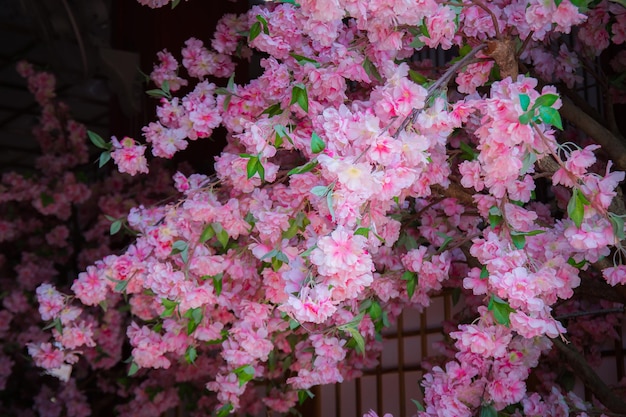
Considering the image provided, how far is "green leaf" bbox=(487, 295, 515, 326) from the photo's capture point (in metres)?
2.01

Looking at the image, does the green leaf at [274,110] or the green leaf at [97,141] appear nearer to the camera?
the green leaf at [274,110]

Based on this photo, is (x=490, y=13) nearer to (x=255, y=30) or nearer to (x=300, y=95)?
(x=300, y=95)

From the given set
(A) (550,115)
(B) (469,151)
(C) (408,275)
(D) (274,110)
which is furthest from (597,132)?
(D) (274,110)

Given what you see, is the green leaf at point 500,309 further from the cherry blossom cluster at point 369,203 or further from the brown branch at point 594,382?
the brown branch at point 594,382

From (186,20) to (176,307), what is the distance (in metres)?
2.98

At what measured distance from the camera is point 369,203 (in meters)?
1.96

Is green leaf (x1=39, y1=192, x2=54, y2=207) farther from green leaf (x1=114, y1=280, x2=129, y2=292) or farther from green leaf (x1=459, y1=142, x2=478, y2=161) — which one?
green leaf (x1=459, y1=142, x2=478, y2=161)

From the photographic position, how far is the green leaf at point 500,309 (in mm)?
2008

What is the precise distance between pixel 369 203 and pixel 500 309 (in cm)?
42

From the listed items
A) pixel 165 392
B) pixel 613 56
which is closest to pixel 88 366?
pixel 165 392

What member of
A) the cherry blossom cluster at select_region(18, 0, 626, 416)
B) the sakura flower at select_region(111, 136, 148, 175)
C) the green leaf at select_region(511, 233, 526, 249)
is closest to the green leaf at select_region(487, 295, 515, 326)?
the cherry blossom cluster at select_region(18, 0, 626, 416)

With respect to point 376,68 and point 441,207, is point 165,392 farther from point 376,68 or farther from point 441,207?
point 376,68

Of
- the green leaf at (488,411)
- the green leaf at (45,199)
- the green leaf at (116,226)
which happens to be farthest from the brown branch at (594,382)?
the green leaf at (45,199)

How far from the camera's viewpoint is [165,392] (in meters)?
5.19
